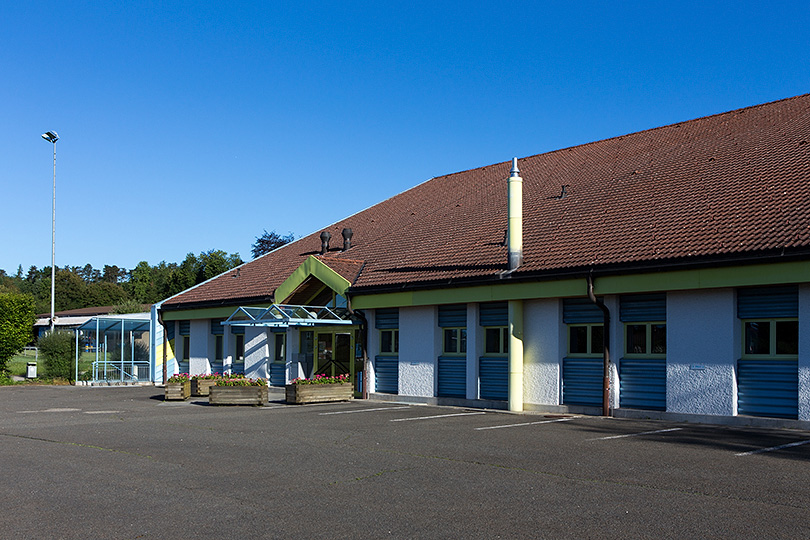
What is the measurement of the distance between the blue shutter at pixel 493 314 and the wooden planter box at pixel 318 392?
4461 mm

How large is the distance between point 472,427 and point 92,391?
59.5 feet

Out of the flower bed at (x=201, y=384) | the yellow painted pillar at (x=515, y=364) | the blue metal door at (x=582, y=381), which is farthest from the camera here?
the flower bed at (x=201, y=384)

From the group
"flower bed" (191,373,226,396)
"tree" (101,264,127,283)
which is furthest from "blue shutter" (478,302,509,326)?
"tree" (101,264,127,283)

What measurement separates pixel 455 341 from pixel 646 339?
5.52m

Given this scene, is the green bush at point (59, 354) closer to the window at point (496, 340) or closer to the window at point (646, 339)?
the window at point (496, 340)

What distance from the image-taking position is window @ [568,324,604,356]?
1792cm

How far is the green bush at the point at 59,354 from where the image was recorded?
3472cm

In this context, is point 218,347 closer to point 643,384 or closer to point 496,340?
point 496,340

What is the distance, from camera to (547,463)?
420 inches

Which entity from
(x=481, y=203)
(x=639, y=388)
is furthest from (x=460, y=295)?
(x=481, y=203)

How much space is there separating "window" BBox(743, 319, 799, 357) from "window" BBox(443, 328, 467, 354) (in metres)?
7.33

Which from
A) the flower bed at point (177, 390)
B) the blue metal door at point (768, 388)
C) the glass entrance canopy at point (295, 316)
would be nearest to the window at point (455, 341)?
the glass entrance canopy at point (295, 316)

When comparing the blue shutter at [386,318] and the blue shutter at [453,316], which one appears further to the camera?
the blue shutter at [386,318]

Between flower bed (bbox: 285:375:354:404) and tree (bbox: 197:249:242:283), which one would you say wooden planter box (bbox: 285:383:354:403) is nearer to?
flower bed (bbox: 285:375:354:404)
